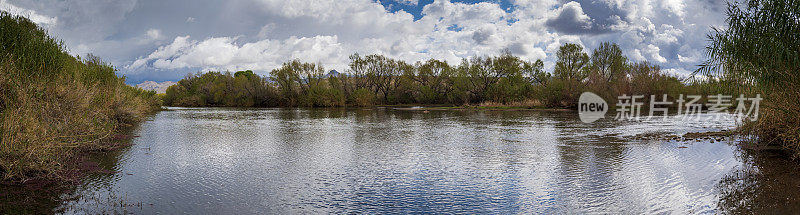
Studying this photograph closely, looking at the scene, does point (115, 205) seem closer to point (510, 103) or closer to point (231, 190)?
point (231, 190)

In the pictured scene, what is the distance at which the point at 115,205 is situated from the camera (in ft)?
19.5

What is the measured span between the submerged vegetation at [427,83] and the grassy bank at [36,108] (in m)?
35.9

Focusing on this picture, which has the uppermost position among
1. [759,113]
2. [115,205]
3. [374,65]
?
[374,65]

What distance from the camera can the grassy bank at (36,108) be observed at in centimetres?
695

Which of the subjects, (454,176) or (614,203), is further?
(454,176)

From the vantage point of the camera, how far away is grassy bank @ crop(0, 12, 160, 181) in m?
6.95

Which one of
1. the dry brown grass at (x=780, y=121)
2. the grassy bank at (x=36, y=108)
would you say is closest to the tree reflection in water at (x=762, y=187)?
the dry brown grass at (x=780, y=121)

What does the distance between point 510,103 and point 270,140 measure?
34.2 meters

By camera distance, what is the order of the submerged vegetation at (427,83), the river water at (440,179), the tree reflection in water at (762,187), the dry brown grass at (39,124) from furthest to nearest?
the submerged vegetation at (427,83) < the dry brown grass at (39,124) < the river water at (440,179) < the tree reflection in water at (762,187)

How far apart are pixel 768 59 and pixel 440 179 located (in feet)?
25.4

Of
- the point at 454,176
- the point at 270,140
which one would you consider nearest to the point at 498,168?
the point at 454,176

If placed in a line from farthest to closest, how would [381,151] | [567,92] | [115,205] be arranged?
[567,92], [381,151], [115,205]

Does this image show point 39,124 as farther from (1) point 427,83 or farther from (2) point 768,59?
(1) point 427,83

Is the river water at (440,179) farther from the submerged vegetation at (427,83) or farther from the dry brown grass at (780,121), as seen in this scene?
the submerged vegetation at (427,83)
